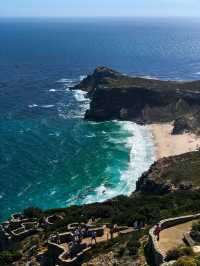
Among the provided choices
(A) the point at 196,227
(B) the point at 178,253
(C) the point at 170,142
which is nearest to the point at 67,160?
(C) the point at 170,142

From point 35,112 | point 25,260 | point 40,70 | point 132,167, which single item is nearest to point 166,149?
point 132,167

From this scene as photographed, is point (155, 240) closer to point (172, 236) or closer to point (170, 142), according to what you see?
point (172, 236)

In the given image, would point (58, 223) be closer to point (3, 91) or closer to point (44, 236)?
point (44, 236)

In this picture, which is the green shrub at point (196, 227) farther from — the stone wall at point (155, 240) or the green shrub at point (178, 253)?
the green shrub at point (178, 253)

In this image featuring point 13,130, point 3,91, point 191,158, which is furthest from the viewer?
point 3,91

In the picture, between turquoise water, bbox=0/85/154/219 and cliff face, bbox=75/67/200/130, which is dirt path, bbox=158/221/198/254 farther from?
cliff face, bbox=75/67/200/130

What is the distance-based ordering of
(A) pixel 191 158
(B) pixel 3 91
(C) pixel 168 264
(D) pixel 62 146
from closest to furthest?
1. (C) pixel 168 264
2. (A) pixel 191 158
3. (D) pixel 62 146
4. (B) pixel 3 91
